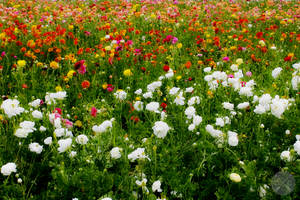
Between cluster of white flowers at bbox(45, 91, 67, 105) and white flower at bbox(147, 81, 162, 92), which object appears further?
white flower at bbox(147, 81, 162, 92)

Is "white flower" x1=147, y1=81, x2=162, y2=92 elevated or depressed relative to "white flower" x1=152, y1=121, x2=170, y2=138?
depressed

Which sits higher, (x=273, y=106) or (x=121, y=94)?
(x=273, y=106)

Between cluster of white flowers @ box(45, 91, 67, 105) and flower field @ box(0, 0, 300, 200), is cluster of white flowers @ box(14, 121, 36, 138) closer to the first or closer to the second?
flower field @ box(0, 0, 300, 200)

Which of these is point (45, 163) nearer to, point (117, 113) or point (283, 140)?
point (117, 113)

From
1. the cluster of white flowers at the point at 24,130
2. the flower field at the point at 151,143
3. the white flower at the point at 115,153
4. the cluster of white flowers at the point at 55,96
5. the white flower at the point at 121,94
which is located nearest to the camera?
the flower field at the point at 151,143

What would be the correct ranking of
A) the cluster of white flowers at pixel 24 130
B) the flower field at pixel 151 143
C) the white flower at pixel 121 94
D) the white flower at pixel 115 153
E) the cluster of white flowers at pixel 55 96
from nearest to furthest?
the flower field at pixel 151 143 → the white flower at pixel 115 153 → the cluster of white flowers at pixel 24 130 → the cluster of white flowers at pixel 55 96 → the white flower at pixel 121 94

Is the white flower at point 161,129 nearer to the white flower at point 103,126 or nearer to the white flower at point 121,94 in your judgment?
the white flower at point 103,126

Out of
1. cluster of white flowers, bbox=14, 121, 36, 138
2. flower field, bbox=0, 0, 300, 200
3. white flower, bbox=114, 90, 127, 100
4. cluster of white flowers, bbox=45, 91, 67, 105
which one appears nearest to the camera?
flower field, bbox=0, 0, 300, 200

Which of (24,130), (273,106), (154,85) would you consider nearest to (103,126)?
(24,130)

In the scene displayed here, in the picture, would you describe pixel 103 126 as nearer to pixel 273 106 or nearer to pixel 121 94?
pixel 121 94

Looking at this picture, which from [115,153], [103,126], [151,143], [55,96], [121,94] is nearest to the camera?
[115,153]

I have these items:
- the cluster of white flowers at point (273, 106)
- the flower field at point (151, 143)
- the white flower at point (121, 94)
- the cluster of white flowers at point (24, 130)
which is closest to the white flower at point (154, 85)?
the flower field at point (151, 143)

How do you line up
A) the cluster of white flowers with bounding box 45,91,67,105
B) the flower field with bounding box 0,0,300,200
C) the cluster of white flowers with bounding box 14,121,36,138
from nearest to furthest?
the flower field with bounding box 0,0,300,200, the cluster of white flowers with bounding box 14,121,36,138, the cluster of white flowers with bounding box 45,91,67,105

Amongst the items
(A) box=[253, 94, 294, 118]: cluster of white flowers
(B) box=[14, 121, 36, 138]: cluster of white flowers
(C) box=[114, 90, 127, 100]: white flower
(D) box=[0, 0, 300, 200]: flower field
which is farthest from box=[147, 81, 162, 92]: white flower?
(B) box=[14, 121, 36, 138]: cluster of white flowers
